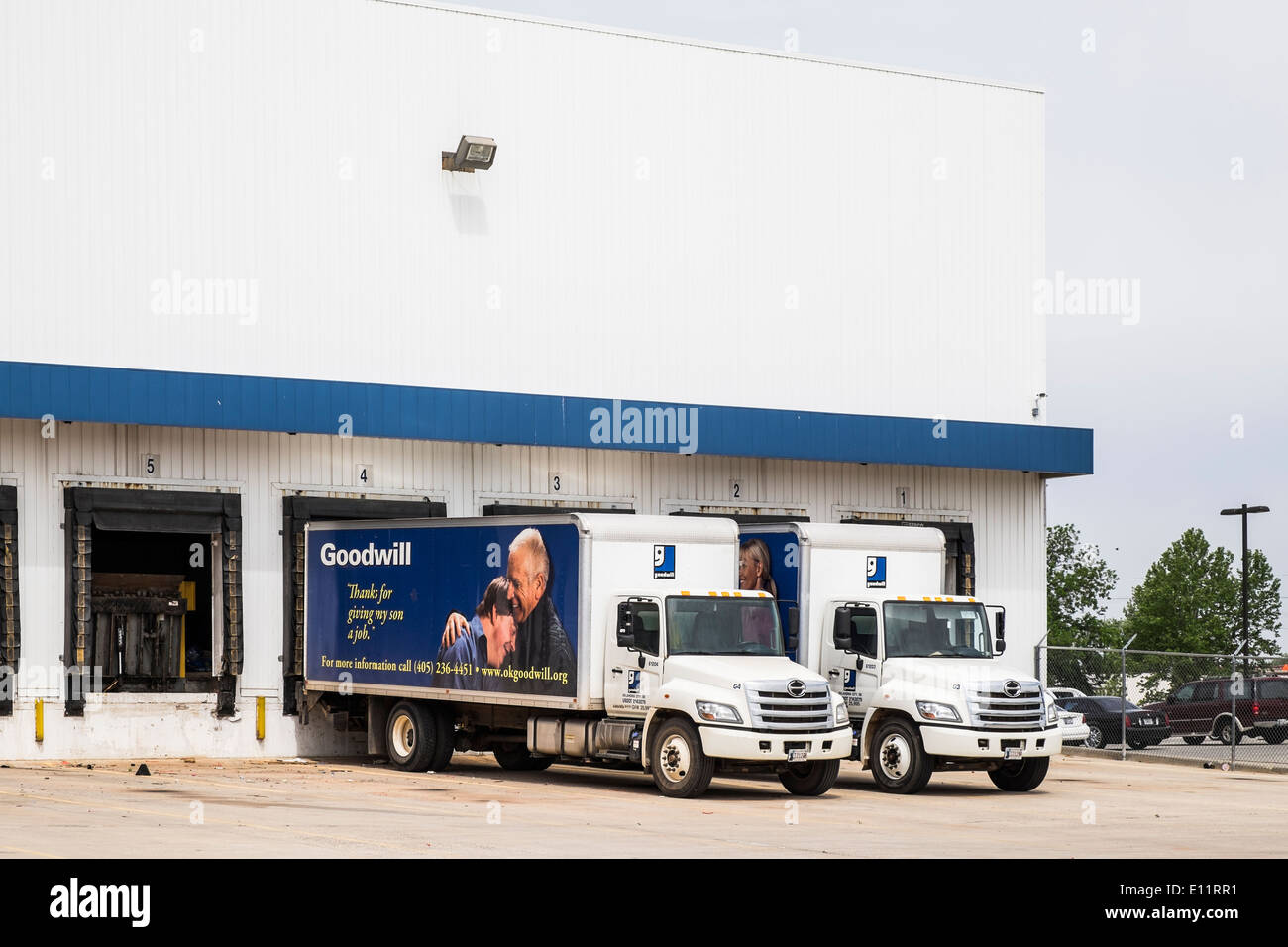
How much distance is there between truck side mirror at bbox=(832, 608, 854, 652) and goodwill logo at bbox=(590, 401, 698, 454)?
8456mm

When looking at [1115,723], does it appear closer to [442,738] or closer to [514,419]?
[514,419]

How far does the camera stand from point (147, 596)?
30547 mm

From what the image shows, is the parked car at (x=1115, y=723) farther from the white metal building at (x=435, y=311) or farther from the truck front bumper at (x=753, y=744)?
the truck front bumper at (x=753, y=744)

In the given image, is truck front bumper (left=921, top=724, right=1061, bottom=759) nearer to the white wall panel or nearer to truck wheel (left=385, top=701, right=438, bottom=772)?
truck wheel (left=385, top=701, right=438, bottom=772)

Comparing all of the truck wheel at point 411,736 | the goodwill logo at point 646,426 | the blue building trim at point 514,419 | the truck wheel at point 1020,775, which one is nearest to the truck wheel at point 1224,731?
the blue building trim at point 514,419

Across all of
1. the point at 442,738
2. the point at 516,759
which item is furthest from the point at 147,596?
the point at 516,759

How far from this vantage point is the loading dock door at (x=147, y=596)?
27.6 m

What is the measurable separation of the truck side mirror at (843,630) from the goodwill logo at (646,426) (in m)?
8.46

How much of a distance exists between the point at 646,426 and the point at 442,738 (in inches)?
337

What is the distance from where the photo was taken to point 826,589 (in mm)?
24344

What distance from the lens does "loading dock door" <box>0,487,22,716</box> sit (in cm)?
2686

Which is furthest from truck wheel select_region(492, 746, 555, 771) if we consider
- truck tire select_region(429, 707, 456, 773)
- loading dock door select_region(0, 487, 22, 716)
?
loading dock door select_region(0, 487, 22, 716)
